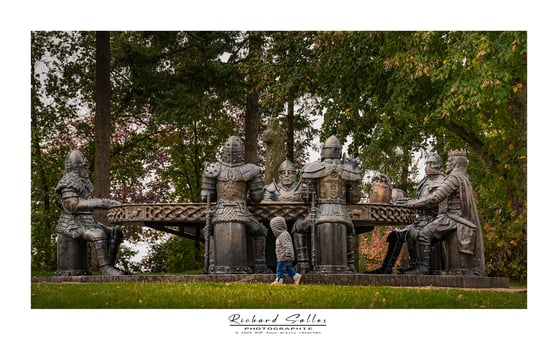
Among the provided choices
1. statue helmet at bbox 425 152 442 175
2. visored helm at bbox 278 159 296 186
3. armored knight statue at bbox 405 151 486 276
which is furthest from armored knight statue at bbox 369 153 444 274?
visored helm at bbox 278 159 296 186

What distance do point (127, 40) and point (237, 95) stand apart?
375cm

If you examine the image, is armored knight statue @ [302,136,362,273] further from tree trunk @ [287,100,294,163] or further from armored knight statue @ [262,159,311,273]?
tree trunk @ [287,100,294,163]

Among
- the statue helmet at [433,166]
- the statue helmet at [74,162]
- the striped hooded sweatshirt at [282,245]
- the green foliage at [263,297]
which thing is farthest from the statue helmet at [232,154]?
the statue helmet at [433,166]

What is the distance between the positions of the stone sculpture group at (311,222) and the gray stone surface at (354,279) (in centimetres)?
55

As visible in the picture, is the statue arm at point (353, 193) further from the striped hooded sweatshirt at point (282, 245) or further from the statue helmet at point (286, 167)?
the statue helmet at point (286, 167)

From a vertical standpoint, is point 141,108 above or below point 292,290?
above

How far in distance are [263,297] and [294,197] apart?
18.0ft

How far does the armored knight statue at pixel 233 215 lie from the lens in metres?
16.9

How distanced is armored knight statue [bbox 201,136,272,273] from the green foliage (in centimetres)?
143

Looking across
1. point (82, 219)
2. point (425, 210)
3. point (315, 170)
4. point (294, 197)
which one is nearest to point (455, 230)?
point (425, 210)

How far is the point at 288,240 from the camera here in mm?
15883

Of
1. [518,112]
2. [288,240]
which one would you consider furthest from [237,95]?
[288,240]

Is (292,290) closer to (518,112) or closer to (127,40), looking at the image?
(518,112)

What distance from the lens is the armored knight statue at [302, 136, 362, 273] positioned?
16906mm
